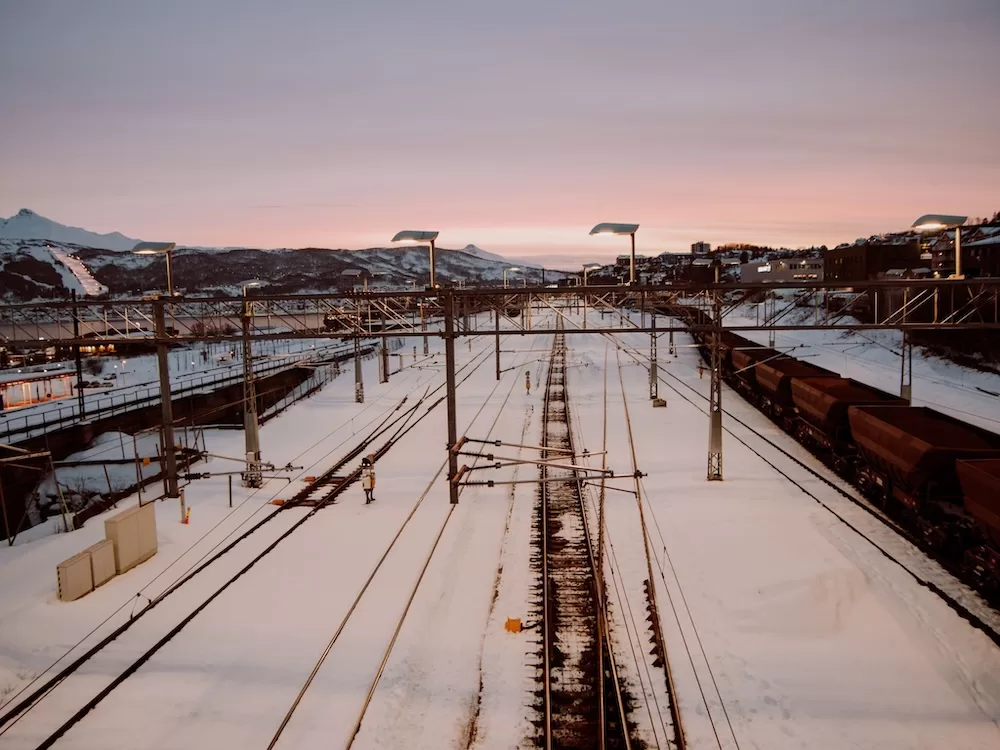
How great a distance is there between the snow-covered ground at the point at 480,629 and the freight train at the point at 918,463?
891 mm

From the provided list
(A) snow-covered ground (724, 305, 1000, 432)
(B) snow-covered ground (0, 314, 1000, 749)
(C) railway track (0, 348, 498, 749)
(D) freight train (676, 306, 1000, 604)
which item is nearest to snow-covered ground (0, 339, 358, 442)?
(C) railway track (0, 348, 498, 749)

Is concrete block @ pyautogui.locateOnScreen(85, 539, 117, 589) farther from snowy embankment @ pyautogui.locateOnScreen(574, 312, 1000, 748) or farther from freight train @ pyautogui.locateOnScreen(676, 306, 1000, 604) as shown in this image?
freight train @ pyautogui.locateOnScreen(676, 306, 1000, 604)

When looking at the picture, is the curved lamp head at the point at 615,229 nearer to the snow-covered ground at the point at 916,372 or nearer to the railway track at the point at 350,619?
the railway track at the point at 350,619

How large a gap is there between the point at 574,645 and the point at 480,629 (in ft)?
5.81

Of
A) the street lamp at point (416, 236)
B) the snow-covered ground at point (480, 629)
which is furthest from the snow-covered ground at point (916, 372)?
the street lamp at point (416, 236)

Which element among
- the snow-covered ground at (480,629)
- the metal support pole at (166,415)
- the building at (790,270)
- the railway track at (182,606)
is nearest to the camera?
the snow-covered ground at (480,629)

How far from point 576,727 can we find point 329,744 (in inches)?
136

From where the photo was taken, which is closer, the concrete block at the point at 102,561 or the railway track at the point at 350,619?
the railway track at the point at 350,619

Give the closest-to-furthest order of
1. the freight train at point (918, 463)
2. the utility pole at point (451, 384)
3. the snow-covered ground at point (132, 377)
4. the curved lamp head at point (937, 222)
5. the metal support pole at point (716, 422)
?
the freight train at point (918, 463) → the curved lamp head at point (937, 222) → the utility pole at point (451, 384) → the metal support pole at point (716, 422) → the snow-covered ground at point (132, 377)

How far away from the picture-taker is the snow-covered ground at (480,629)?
359 inches

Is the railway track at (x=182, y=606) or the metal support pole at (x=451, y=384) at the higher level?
the metal support pole at (x=451, y=384)

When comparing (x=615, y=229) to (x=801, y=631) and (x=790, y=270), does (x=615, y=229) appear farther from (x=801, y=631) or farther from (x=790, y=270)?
(x=790, y=270)

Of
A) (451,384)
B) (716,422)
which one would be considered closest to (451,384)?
(451,384)

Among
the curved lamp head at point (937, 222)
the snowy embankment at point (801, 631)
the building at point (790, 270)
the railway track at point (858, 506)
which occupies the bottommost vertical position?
the snowy embankment at point (801, 631)
